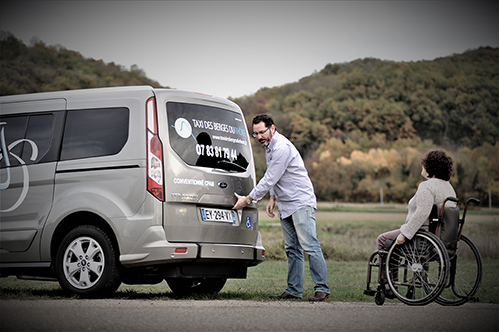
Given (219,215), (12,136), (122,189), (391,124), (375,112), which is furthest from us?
(391,124)

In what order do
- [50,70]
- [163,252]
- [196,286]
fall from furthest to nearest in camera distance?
[50,70] → [196,286] → [163,252]

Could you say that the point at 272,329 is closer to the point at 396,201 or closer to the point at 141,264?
the point at 141,264

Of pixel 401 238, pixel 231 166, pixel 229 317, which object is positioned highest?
pixel 231 166

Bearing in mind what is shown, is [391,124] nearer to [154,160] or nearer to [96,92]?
[96,92]

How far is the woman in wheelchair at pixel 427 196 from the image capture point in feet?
19.6

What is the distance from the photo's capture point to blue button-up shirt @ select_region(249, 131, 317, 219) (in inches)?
277

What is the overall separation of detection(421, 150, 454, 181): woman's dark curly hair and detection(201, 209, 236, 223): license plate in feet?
7.17

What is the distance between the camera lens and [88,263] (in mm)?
6355

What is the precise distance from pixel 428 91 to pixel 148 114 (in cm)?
13135

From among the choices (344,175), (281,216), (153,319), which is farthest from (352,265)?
(344,175)

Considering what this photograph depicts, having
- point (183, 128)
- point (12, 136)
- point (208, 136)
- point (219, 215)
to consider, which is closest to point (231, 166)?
point (208, 136)

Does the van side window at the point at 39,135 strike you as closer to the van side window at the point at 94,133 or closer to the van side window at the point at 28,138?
the van side window at the point at 28,138

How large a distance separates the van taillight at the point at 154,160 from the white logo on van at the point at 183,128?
279 millimetres

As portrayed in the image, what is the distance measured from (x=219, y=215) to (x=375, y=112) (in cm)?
11746
